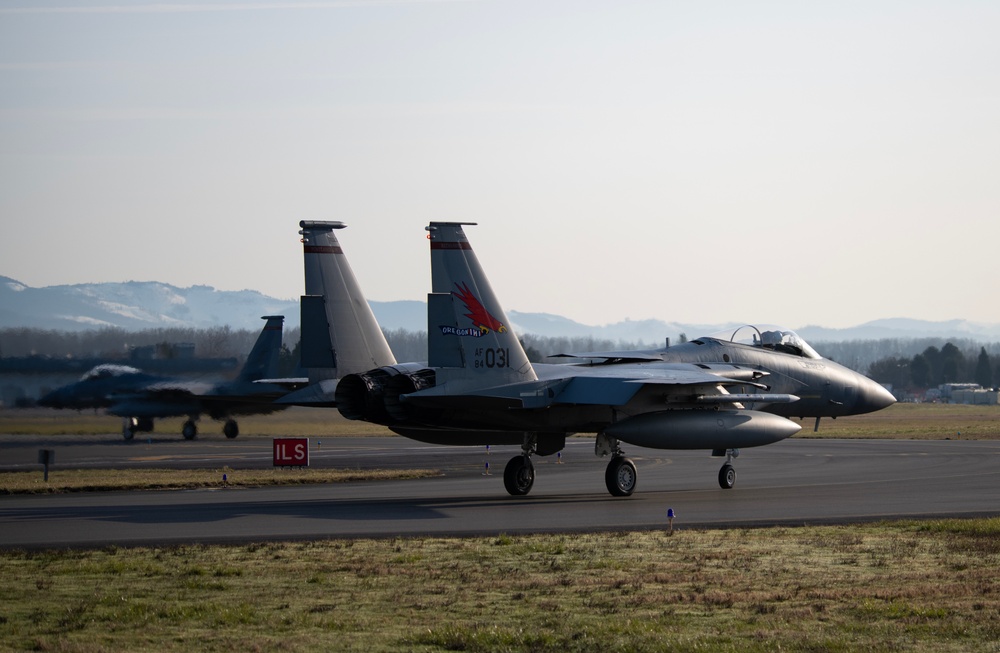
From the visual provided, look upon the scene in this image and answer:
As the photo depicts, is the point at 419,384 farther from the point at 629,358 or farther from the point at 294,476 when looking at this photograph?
the point at 294,476

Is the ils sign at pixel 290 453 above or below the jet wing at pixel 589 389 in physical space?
below

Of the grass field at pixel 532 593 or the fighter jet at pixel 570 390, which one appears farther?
the fighter jet at pixel 570 390

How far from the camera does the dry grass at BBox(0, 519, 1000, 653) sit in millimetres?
10195

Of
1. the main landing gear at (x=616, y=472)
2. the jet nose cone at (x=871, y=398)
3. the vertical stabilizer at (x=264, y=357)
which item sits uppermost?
the vertical stabilizer at (x=264, y=357)

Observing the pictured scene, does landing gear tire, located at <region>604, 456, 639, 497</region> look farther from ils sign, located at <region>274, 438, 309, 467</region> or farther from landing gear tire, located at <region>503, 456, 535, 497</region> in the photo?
ils sign, located at <region>274, 438, 309, 467</region>

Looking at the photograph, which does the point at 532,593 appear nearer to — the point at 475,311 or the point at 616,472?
the point at 475,311

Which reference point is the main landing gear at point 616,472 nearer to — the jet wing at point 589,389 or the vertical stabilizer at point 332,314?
the jet wing at point 589,389

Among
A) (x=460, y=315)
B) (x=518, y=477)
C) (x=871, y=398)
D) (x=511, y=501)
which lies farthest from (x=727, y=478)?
(x=460, y=315)

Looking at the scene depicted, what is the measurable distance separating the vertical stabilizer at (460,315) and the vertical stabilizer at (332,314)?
11.7 feet

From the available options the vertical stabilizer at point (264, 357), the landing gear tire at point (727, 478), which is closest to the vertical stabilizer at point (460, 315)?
the landing gear tire at point (727, 478)

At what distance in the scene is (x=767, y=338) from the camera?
29.2 m

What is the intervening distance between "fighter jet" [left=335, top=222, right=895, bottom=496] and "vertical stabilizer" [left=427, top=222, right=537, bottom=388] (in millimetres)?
19

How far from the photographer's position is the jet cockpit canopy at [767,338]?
2883 cm

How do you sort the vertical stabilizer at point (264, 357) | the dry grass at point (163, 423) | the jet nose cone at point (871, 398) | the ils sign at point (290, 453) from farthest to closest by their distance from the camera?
the vertical stabilizer at point (264, 357)
the dry grass at point (163, 423)
the ils sign at point (290, 453)
the jet nose cone at point (871, 398)
